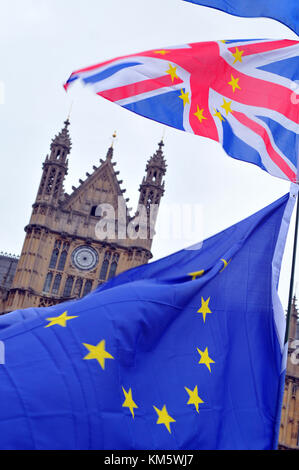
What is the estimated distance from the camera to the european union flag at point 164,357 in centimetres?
881

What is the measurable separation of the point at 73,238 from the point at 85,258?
6.20 feet

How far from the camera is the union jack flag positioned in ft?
37.4

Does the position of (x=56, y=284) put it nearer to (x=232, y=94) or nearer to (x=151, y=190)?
(x=151, y=190)

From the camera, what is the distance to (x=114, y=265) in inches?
1893

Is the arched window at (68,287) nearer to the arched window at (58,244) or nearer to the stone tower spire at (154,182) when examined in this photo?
the arched window at (58,244)

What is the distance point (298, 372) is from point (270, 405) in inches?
1785

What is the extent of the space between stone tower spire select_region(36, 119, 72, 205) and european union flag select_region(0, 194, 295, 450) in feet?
129

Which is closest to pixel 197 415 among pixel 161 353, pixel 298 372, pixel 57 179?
pixel 161 353

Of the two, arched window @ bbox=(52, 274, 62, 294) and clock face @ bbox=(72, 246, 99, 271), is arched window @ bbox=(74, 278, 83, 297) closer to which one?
clock face @ bbox=(72, 246, 99, 271)

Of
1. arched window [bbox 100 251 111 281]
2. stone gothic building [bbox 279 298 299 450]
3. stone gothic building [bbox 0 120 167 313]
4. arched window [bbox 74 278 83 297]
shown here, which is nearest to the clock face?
stone gothic building [bbox 0 120 167 313]

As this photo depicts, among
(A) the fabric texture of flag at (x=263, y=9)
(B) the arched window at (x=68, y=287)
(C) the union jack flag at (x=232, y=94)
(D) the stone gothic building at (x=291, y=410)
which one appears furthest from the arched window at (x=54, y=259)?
(A) the fabric texture of flag at (x=263, y=9)

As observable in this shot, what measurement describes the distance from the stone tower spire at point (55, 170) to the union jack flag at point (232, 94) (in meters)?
38.2

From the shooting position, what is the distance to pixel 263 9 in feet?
36.6
